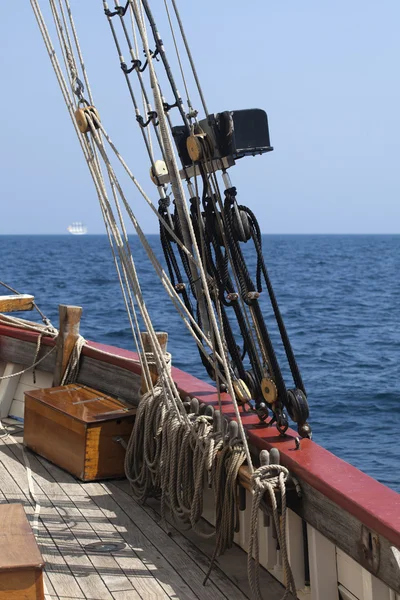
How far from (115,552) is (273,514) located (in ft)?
2.75

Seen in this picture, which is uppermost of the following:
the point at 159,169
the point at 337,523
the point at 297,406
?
the point at 159,169

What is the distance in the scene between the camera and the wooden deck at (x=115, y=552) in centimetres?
324

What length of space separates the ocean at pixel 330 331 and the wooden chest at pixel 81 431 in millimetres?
3674

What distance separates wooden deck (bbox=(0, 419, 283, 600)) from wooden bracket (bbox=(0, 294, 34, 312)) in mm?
1633

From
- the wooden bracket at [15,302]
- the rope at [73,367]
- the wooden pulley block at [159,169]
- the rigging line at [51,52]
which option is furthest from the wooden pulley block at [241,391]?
the wooden bracket at [15,302]

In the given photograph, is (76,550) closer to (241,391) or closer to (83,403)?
(241,391)

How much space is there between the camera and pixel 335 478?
292 cm

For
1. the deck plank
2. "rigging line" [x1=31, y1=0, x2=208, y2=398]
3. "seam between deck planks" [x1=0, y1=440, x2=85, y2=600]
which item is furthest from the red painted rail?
"rigging line" [x1=31, y1=0, x2=208, y2=398]

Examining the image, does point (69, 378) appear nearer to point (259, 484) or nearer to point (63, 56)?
point (63, 56)

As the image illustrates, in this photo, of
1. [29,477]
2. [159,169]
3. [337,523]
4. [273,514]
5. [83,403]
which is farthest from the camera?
[83,403]

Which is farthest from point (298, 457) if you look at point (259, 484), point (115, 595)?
point (115, 595)

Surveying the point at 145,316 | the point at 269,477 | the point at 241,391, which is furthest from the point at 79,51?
the point at 269,477

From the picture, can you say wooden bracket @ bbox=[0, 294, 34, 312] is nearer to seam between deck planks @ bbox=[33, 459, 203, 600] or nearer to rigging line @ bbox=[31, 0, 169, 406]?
rigging line @ bbox=[31, 0, 169, 406]

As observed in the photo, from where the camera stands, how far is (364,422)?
33.9 feet
